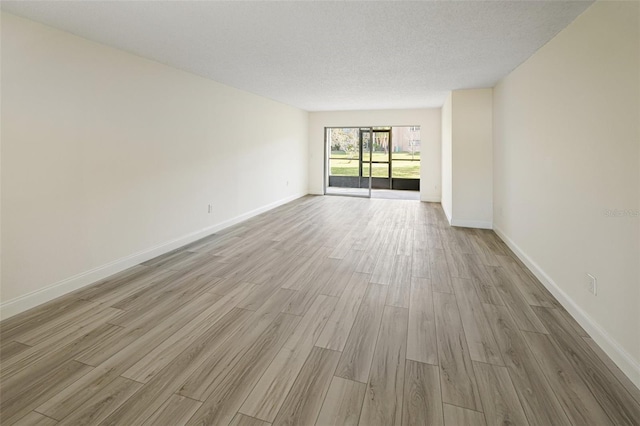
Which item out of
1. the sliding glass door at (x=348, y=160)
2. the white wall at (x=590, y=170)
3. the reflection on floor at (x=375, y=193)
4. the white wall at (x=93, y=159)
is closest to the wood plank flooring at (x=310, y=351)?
the white wall at (x=590, y=170)

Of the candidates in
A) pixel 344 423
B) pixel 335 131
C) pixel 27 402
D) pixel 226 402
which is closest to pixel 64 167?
pixel 27 402

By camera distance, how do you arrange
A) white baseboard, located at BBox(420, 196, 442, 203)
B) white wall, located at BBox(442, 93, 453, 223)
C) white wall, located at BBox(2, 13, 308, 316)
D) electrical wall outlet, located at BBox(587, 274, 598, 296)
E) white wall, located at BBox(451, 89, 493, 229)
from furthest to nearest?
white baseboard, located at BBox(420, 196, 442, 203), white wall, located at BBox(442, 93, 453, 223), white wall, located at BBox(451, 89, 493, 229), white wall, located at BBox(2, 13, 308, 316), electrical wall outlet, located at BBox(587, 274, 598, 296)

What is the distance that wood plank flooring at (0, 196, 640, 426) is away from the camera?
1574 millimetres

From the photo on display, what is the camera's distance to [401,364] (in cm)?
192

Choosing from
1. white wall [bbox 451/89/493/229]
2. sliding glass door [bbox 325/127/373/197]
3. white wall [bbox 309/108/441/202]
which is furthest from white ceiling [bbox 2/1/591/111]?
sliding glass door [bbox 325/127/373/197]

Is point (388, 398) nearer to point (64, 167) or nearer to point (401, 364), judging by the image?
point (401, 364)

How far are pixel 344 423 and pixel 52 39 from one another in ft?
12.0

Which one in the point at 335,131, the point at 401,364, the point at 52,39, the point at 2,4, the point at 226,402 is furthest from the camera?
the point at 335,131

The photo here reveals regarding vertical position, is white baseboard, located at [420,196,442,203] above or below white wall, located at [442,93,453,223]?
below

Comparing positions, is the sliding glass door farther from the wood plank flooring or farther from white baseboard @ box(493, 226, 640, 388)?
white baseboard @ box(493, 226, 640, 388)

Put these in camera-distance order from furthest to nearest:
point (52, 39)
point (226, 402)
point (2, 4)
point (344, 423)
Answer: point (52, 39) < point (2, 4) < point (226, 402) < point (344, 423)

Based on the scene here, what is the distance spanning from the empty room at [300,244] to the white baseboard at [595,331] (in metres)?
0.01

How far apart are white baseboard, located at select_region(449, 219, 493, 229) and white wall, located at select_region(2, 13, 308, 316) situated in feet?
13.2

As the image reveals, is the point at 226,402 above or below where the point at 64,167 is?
below
